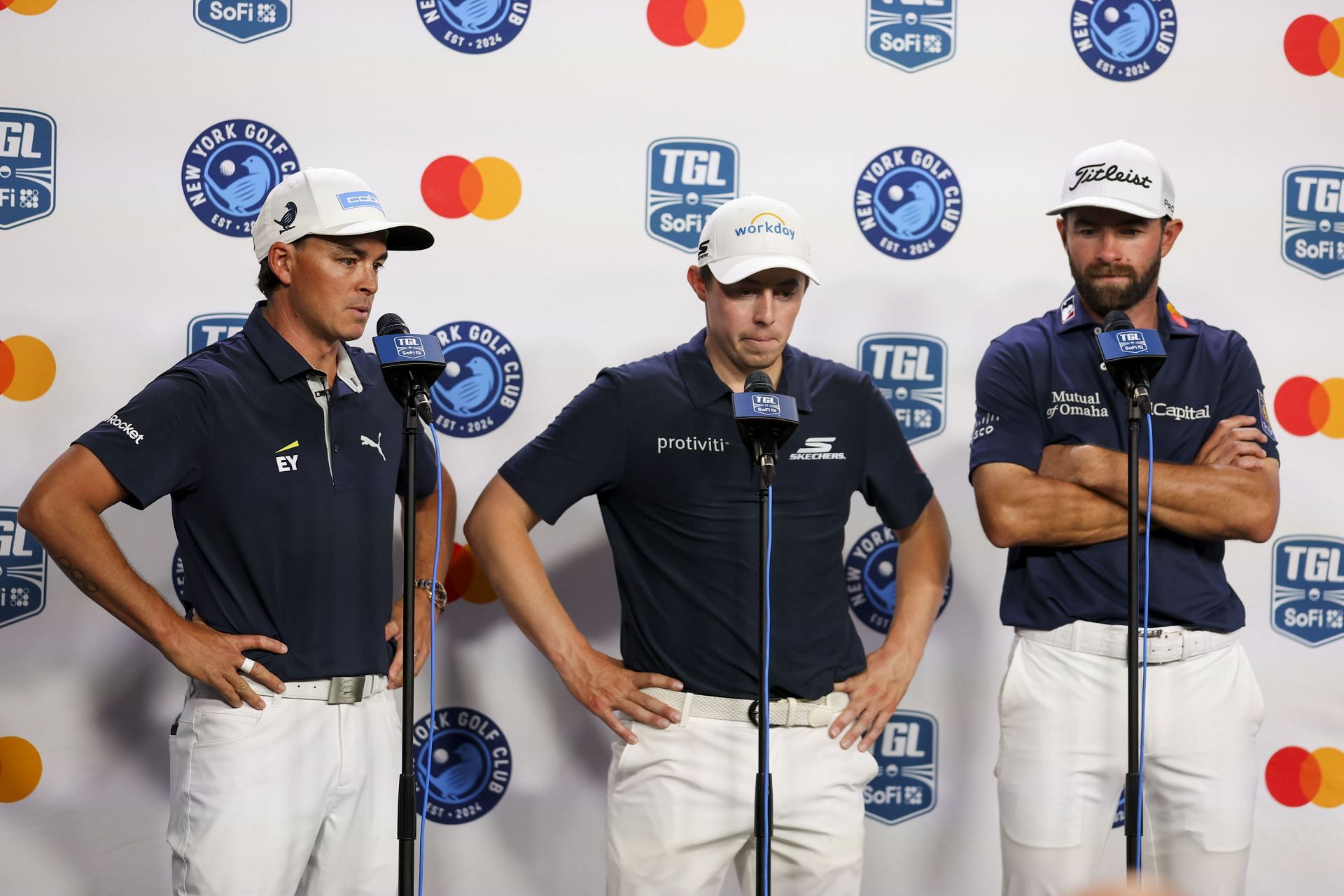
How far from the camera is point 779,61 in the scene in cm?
306

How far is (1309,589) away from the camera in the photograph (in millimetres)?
3121

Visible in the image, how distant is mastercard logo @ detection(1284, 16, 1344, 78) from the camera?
315 centimetres

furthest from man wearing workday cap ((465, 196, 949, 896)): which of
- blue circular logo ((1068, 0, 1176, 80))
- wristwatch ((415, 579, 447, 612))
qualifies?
blue circular logo ((1068, 0, 1176, 80))

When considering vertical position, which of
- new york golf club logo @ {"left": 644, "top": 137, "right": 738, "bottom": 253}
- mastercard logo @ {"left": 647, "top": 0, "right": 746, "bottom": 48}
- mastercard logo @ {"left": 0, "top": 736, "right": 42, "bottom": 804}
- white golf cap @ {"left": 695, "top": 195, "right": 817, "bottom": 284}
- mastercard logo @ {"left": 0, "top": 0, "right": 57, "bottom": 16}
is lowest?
mastercard logo @ {"left": 0, "top": 736, "right": 42, "bottom": 804}

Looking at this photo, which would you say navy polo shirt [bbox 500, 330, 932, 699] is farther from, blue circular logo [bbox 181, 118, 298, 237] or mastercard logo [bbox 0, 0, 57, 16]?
mastercard logo [bbox 0, 0, 57, 16]

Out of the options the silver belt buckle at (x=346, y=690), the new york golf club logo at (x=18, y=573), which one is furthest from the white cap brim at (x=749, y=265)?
the new york golf club logo at (x=18, y=573)

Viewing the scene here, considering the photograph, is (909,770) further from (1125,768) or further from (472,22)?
(472,22)

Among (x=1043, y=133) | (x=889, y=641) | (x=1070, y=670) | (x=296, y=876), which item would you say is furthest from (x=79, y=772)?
(x=1043, y=133)

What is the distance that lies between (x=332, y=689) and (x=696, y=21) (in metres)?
1.85

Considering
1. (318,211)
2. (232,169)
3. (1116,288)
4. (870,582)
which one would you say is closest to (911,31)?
(1116,288)

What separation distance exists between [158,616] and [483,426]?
1.05m

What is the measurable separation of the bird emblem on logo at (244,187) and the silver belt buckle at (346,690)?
1319mm

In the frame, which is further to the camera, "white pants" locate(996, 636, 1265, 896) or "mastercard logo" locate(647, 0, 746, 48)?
"mastercard logo" locate(647, 0, 746, 48)

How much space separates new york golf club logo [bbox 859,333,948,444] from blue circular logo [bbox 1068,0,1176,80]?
0.83m
